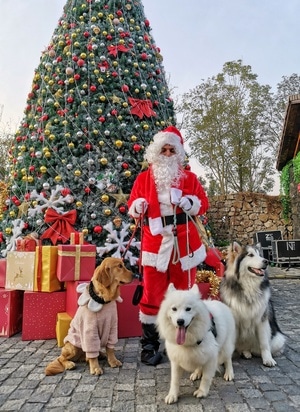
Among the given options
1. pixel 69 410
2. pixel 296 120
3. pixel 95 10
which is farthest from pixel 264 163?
pixel 69 410

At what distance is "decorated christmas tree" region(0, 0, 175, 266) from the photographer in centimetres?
497

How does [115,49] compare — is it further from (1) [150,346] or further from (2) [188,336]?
(2) [188,336]

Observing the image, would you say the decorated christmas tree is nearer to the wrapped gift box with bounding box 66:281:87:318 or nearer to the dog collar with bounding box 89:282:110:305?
the wrapped gift box with bounding box 66:281:87:318

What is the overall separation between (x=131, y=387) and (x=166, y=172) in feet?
6.70

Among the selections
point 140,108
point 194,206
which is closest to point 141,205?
point 194,206

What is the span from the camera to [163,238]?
3527mm

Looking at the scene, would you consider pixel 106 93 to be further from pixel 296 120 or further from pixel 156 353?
pixel 296 120

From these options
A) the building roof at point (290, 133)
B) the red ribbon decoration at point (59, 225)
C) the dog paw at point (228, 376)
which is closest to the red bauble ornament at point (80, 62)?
the red ribbon decoration at point (59, 225)

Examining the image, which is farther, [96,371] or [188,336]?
[96,371]

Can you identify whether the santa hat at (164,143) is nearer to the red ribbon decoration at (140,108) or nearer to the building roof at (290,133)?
the red ribbon decoration at (140,108)

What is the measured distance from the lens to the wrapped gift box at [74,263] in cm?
404

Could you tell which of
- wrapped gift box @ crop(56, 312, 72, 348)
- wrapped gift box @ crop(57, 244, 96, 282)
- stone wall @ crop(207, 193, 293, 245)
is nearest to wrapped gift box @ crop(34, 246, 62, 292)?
wrapped gift box @ crop(57, 244, 96, 282)

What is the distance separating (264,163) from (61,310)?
22.3m

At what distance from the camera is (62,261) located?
4.02 m
